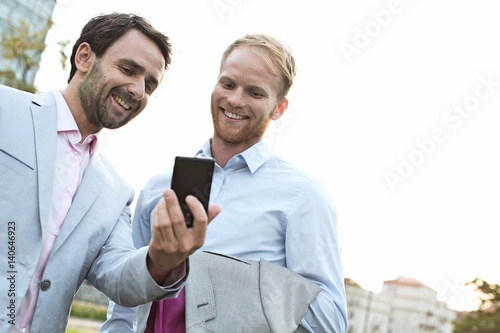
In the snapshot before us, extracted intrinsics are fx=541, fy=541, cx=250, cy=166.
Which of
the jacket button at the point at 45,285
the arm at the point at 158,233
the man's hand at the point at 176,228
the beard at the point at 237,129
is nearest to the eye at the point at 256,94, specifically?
the beard at the point at 237,129

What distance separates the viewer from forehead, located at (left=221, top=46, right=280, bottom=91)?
3.18m

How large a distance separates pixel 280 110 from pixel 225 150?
494mm

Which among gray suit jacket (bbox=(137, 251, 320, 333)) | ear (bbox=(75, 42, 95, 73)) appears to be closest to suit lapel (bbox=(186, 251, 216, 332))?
gray suit jacket (bbox=(137, 251, 320, 333))

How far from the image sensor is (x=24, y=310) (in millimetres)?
2641

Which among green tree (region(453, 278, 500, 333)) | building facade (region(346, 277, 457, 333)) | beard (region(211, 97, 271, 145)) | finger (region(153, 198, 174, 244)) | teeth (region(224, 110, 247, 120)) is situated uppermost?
teeth (region(224, 110, 247, 120))

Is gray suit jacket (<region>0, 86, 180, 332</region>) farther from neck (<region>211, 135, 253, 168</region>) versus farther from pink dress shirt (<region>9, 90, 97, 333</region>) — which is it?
neck (<region>211, 135, 253, 168</region>)

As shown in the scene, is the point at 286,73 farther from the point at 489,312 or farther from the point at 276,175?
the point at 489,312

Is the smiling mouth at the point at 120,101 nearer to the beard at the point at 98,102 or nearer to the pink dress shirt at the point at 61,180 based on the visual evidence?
the beard at the point at 98,102

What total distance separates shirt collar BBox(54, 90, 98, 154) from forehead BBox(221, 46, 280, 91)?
89 cm

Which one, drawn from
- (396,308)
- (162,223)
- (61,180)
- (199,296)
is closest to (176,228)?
(162,223)

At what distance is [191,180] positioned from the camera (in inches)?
76.6

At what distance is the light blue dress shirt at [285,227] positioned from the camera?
282 cm

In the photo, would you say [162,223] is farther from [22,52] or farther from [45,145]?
[22,52]

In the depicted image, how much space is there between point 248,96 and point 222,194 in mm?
607
